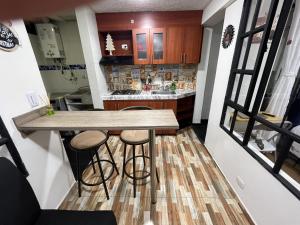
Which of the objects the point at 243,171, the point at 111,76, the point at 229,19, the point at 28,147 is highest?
the point at 229,19

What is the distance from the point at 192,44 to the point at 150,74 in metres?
1.02

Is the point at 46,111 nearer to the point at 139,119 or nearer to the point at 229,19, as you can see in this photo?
the point at 139,119

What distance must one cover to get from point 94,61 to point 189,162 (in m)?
2.33

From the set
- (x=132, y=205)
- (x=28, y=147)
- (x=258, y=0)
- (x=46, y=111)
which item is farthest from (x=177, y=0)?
(x=132, y=205)

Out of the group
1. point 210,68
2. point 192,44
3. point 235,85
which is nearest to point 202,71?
point 210,68

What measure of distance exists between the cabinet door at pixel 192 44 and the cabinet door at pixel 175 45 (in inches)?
3.0

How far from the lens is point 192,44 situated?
272 cm

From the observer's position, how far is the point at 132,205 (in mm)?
1599

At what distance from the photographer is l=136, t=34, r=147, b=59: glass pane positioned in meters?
2.71

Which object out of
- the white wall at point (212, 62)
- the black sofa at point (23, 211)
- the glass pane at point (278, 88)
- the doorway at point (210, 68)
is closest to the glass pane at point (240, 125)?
the glass pane at point (278, 88)

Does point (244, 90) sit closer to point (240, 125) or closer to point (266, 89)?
point (266, 89)

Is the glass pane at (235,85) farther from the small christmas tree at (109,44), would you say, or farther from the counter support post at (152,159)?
the small christmas tree at (109,44)

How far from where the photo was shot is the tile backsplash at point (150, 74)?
3135mm

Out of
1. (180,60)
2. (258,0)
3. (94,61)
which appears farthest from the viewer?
(180,60)
